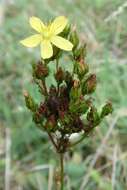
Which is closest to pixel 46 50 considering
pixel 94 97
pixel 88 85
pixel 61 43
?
pixel 61 43

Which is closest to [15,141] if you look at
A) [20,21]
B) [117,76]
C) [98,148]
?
[98,148]

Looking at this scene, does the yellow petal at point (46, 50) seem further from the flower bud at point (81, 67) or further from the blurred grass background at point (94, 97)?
the blurred grass background at point (94, 97)

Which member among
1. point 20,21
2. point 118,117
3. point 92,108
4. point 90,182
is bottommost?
point 90,182

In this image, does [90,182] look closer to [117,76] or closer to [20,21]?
[117,76]

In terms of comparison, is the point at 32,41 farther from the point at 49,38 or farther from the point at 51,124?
the point at 51,124

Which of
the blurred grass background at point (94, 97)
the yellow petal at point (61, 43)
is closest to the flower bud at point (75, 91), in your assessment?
the yellow petal at point (61, 43)

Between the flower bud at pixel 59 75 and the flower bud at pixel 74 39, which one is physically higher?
the flower bud at pixel 74 39
